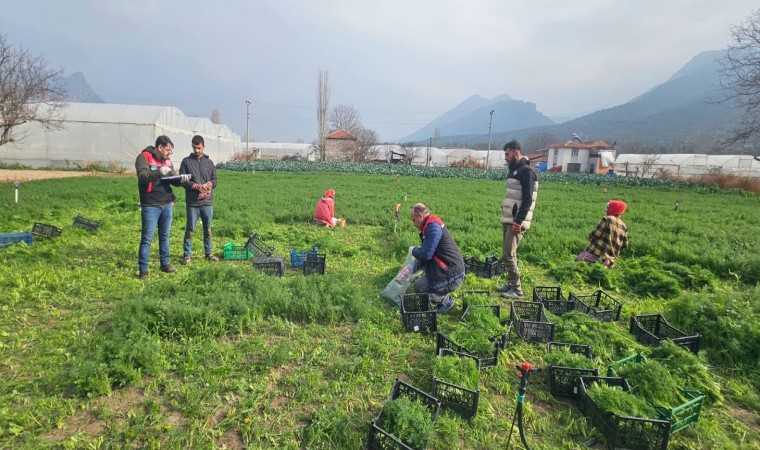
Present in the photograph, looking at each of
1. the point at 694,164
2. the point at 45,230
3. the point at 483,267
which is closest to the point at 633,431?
the point at 483,267

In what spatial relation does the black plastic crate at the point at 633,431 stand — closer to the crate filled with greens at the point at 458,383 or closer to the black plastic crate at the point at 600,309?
the crate filled with greens at the point at 458,383

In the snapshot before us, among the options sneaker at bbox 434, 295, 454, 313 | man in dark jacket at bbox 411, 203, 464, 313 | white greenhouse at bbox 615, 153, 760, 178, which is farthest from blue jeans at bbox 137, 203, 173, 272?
white greenhouse at bbox 615, 153, 760, 178

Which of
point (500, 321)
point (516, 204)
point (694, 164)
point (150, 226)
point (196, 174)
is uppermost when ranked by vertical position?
point (694, 164)

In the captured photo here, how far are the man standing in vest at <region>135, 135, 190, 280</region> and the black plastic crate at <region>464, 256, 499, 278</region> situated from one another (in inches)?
211

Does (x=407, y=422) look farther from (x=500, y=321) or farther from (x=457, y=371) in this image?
(x=500, y=321)

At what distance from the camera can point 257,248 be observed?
7.43 meters

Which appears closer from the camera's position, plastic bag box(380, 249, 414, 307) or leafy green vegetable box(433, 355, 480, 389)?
leafy green vegetable box(433, 355, 480, 389)

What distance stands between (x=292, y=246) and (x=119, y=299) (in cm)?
366

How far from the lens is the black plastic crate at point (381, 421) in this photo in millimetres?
2668

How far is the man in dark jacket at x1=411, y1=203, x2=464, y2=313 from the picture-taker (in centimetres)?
521

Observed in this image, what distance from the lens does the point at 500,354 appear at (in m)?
4.14

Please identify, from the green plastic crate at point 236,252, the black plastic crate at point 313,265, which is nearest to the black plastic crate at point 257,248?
the green plastic crate at point 236,252

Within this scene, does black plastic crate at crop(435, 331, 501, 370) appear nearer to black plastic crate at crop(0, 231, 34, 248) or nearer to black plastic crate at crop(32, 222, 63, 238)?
black plastic crate at crop(0, 231, 34, 248)

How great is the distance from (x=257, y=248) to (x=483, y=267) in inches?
172
